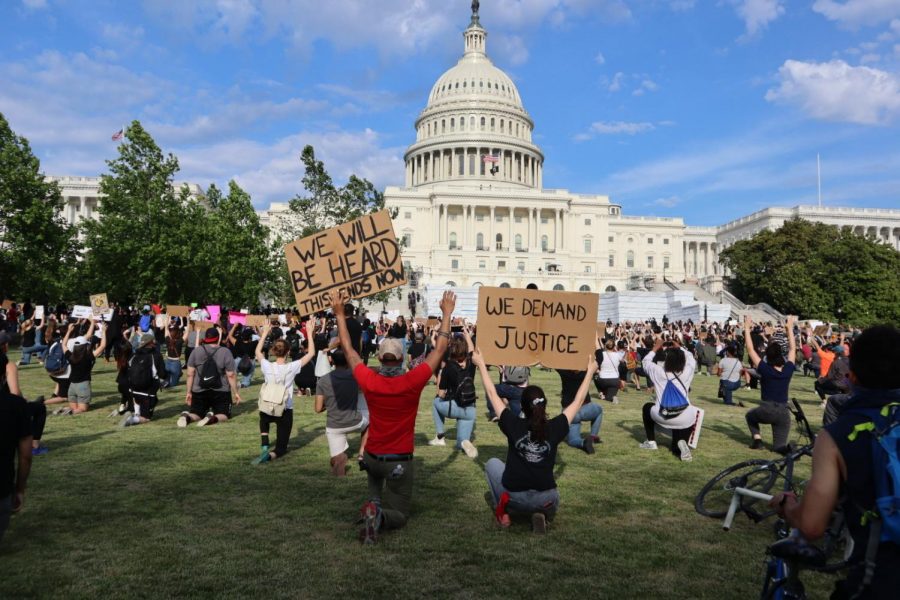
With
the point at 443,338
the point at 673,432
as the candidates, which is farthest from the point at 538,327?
the point at 673,432

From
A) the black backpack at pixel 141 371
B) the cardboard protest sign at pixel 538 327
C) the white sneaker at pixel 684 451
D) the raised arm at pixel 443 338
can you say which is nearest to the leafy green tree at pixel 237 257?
the black backpack at pixel 141 371

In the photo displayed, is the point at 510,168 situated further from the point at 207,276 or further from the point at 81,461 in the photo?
the point at 81,461

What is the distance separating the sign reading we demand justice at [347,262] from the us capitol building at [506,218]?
74.5 meters

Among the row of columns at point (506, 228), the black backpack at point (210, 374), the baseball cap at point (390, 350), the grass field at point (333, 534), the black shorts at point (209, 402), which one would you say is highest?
the row of columns at point (506, 228)

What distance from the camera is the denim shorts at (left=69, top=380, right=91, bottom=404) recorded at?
12.5m

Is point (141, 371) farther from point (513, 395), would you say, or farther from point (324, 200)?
point (324, 200)

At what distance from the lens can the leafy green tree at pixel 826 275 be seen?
55.3m

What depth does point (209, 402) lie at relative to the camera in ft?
38.6

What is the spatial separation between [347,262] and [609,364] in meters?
7.40

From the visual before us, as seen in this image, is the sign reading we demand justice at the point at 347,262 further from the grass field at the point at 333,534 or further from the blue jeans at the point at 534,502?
the blue jeans at the point at 534,502

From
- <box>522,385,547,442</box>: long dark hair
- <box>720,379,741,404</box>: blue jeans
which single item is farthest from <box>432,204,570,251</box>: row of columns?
<box>522,385,547,442</box>: long dark hair

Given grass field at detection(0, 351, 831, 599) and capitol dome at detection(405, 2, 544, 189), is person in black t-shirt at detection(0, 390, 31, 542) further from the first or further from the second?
capitol dome at detection(405, 2, 544, 189)

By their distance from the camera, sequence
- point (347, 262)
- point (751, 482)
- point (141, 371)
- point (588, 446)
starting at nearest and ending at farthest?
point (751, 482) < point (347, 262) < point (588, 446) < point (141, 371)

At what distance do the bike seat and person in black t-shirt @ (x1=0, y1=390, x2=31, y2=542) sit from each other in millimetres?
4556
